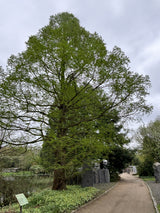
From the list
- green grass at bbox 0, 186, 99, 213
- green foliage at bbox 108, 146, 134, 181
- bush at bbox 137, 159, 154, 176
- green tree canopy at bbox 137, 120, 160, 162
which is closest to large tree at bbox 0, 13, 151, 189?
green grass at bbox 0, 186, 99, 213

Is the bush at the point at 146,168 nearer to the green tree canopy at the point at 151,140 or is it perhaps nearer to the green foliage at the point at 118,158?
the green tree canopy at the point at 151,140

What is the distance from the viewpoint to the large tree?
6875mm

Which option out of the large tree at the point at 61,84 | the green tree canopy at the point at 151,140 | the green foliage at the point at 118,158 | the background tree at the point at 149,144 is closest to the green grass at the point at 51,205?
the large tree at the point at 61,84

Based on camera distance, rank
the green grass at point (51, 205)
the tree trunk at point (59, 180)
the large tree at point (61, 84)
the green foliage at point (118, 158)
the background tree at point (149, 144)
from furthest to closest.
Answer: the background tree at point (149, 144) < the green foliage at point (118, 158) < the tree trunk at point (59, 180) < the large tree at point (61, 84) < the green grass at point (51, 205)

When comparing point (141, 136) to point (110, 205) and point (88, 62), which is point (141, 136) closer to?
point (110, 205)

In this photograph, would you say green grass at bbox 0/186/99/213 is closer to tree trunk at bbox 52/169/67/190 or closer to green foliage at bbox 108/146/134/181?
tree trunk at bbox 52/169/67/190

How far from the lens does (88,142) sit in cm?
690

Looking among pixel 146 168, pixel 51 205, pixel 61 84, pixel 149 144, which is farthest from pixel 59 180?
pixel 146 168

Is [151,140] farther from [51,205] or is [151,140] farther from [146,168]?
[51,205]

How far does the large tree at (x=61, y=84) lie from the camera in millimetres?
6875

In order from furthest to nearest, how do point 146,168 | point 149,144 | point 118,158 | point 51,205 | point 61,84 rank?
point 146,168
point 149,144
point 118,158
point 61,84
point 51,205

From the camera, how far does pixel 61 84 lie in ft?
24.9

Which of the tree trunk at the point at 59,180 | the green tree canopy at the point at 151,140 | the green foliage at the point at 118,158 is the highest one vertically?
the green tree canopy at the point at 151,140

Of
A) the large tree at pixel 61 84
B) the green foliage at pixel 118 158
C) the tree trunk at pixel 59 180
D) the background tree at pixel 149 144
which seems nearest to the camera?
the large tree at pixel 61 84
